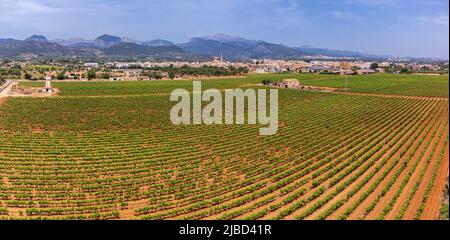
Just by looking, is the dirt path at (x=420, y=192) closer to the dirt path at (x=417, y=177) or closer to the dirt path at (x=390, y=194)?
the dirt path at (x=417, y=177)

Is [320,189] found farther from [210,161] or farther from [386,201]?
[210,161]

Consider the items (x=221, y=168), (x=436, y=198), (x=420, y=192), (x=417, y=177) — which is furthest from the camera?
(x=221, y=168)

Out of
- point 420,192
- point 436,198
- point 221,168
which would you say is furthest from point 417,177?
point 221,168

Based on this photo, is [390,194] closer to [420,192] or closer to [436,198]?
[420,192]

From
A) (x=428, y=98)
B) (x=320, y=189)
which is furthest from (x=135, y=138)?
(x=428, y=98)

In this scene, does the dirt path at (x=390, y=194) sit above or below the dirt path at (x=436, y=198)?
below

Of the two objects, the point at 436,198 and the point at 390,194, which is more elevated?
the point at 436,198

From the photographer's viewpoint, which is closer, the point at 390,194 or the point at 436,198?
the point at 436,198

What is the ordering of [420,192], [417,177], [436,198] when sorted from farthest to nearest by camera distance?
1. [417,177]
2. [420,192]
3. [436,198]

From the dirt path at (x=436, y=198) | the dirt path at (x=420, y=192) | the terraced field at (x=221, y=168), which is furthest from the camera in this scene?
the terraced field at (x=221, y=168)

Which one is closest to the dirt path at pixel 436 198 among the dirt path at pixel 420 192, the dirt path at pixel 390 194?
the dirt path at pixel 420 192
